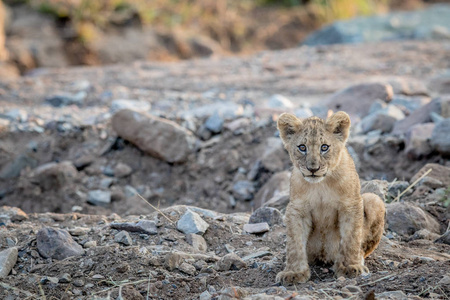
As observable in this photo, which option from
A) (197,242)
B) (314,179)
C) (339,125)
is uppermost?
(339,125)

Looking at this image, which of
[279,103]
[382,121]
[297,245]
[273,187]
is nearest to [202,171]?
[273,187]

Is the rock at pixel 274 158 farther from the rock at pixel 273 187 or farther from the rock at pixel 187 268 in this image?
the rock at pixel 187 268

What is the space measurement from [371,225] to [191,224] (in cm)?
156

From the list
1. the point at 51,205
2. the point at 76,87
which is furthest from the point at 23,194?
the point at 76,87

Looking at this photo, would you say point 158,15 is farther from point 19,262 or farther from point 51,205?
point 19,262

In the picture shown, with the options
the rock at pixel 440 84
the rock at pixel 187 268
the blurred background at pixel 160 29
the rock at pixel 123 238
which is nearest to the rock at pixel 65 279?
the rock at pixel 123 238

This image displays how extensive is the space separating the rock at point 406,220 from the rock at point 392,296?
174 centimetres

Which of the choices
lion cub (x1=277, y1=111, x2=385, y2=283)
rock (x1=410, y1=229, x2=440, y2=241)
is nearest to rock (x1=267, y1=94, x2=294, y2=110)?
rock (x1=410, y1=229, x2=440, y2=241)

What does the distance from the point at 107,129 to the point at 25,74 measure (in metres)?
5.47

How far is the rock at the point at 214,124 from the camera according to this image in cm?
862

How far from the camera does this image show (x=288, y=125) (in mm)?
4625

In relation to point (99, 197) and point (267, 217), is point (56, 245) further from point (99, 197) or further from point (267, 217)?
point (99, 197)

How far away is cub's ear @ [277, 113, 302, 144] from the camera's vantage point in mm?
4578

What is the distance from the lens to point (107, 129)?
8.88 m
